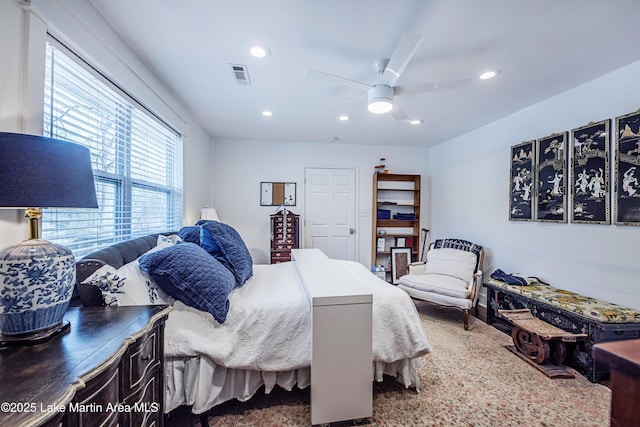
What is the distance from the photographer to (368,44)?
180cm

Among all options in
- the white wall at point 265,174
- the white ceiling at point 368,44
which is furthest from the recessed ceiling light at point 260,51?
the white wall at point 265,174

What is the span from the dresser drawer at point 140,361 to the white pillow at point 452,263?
3309mm

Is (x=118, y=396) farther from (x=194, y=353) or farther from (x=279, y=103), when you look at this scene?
(x=279, y=103)

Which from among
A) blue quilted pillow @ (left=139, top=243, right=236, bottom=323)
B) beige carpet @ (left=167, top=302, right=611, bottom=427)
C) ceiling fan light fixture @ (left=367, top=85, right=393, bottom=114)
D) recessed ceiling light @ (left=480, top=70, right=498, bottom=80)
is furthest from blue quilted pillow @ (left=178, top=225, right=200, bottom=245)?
recessed ceiling light @ (left=480, top=70, right=498, bottom=80)

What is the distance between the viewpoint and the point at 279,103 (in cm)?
286

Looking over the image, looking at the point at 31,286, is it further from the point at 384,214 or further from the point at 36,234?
the point at 384,214

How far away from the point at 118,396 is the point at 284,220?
3300mm

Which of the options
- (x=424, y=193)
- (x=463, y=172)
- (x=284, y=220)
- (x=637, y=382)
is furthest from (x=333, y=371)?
(x=424, y=193)

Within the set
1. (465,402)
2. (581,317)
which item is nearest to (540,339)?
(581,317)

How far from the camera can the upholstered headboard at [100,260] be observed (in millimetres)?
1254

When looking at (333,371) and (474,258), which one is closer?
(333,371)

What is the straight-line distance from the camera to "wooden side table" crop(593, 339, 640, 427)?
0.61 meters

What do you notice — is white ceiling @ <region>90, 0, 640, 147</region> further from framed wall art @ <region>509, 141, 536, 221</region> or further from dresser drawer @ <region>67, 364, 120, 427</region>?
dresser drawer @ <region>67, 364, 120, 427</region>

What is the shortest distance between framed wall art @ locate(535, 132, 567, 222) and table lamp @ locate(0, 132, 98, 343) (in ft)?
12.0
